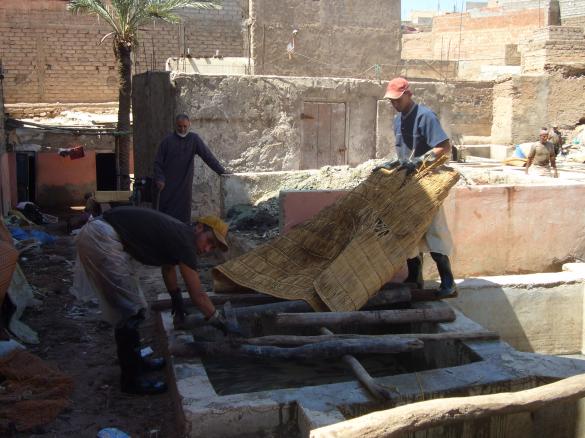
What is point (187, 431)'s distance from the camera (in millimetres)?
3299

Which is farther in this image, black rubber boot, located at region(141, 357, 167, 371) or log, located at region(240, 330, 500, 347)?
black rubber boot, located at region(141, 357, 167, 371)

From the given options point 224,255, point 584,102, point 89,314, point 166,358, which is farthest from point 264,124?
point 584,102

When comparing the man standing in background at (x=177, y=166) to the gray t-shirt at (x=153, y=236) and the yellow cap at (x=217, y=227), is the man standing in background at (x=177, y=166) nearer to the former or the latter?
the gray t-shirt at (x=153, y=236)

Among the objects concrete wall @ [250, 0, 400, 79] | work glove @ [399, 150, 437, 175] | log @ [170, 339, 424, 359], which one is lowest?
log @ [170, 339, 424, 359]

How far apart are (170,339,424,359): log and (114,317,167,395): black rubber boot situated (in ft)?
0.82

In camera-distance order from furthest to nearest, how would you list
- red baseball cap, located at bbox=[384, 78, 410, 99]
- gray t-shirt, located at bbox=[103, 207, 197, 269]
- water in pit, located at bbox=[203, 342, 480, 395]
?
1. red baseball cap, located at bbox=[384, 78, 410, 99]
2. water in pit, located at bbox=[203, 342, 480, 395]
3. gray t-shirt, located at bbox=[103, 207, 197, 269]

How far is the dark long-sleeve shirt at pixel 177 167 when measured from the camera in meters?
6.41

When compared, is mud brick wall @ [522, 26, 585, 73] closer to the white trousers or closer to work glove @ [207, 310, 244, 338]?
work glove @ [207, 310, 244, 338]

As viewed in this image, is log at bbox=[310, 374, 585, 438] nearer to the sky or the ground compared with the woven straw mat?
nearer to the ground

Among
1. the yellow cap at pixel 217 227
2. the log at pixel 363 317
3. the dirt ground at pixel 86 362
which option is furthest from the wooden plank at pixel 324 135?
the yellow cap at pixel 217 227

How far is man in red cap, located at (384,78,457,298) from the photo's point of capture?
195 inches

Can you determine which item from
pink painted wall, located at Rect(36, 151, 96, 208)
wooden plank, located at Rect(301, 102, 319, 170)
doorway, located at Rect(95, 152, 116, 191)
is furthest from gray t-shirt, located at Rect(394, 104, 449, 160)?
pink painted wall, located at Rect(36, 151, 96, 208)

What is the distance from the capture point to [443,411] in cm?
300

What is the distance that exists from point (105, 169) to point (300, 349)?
1545 cm
